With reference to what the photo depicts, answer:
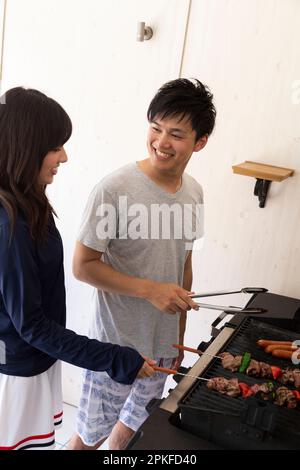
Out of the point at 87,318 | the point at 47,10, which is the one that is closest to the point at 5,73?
the point at 47,10

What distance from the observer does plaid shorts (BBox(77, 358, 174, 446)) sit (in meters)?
1.47

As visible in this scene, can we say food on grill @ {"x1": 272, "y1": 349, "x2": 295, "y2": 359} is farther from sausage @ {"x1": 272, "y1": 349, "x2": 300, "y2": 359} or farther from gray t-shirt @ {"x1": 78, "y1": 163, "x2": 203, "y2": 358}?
gray t-shirt @ {"x1": 78, "y1": 163, "x2": 203, "y2": 358}

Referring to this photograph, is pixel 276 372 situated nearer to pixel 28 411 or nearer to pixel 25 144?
pixel 28 411

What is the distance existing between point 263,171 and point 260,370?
0.77 m

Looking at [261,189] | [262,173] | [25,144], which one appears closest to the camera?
[25,144]

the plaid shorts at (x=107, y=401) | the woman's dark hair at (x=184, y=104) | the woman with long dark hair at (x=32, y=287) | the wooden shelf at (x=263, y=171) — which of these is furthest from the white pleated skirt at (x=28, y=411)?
the wooden shelf at (x=263, y=171)

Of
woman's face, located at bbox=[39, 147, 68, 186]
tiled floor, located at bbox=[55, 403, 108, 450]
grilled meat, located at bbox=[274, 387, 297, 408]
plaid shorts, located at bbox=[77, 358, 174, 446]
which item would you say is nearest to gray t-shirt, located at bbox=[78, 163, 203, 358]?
plaid shorts, located at bbox=[77, 358, 174, 446]

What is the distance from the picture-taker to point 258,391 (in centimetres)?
107

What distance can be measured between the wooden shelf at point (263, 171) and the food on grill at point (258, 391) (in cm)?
80

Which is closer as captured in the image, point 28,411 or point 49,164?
point 49,164

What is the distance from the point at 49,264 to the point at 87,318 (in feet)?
4.02

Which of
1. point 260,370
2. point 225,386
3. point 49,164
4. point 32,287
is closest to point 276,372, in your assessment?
point 260,370

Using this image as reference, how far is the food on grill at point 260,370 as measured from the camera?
3.76 feet

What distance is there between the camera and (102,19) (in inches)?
79.2
